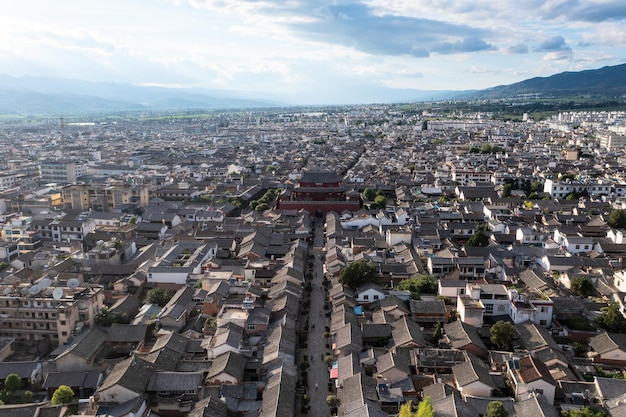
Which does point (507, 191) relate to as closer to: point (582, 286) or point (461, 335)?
point (582, 286)

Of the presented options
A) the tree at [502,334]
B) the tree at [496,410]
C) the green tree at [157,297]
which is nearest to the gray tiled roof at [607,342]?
the tree at [502,334]

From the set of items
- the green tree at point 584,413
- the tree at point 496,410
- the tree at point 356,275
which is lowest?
the green tree at point 584,413

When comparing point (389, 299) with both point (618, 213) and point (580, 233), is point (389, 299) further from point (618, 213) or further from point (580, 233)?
point (618, 213)

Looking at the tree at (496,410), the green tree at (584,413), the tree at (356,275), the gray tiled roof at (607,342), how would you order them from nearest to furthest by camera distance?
the tree at (496,410)
the green tree at (584,413)
the gray tiled roof at (607,342)
the tree at (356,275)

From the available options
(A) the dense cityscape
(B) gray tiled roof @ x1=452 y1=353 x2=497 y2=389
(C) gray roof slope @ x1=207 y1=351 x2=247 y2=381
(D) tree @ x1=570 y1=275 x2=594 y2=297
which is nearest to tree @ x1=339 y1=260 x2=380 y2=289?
(A) the dense cityscape

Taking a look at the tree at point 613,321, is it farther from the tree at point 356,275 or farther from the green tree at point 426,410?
the green tree at point 426,410

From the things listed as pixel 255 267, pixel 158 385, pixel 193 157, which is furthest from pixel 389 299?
pixel 193 157

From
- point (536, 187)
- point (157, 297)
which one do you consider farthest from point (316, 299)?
point (536, 187)
